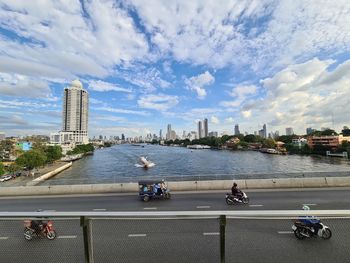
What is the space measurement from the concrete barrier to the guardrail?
17.6m

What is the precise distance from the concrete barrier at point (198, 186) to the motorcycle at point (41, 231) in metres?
17.2

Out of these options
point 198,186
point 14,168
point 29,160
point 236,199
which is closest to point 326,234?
point 236,199

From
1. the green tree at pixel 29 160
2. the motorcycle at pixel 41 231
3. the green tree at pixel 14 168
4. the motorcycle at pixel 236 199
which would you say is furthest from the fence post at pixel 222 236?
the green tree at pixel 14 168

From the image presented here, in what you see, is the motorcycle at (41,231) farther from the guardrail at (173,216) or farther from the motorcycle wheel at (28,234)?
the guardrail at (173,216)

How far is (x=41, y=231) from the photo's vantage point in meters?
4.03

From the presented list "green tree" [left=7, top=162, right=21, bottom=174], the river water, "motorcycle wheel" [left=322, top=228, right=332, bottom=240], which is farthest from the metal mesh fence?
"green tree" [left=7, top=162, right=21, bottom=174]

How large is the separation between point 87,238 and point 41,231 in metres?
0.90

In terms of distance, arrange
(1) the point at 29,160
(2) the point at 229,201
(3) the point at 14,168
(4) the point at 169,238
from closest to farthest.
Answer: (4) the point at 169,238
(2) the point at 229,201
(1) the point at 29,160
(3) the point at 14,168

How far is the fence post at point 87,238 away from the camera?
11.8ft

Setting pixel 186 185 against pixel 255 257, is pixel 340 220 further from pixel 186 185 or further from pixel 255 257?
pixel 186 185

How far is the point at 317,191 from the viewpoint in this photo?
18.9 m

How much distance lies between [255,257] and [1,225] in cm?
384

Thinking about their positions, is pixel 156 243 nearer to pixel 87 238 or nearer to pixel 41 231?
pixel 87 238

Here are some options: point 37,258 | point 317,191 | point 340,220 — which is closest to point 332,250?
point 340,220
